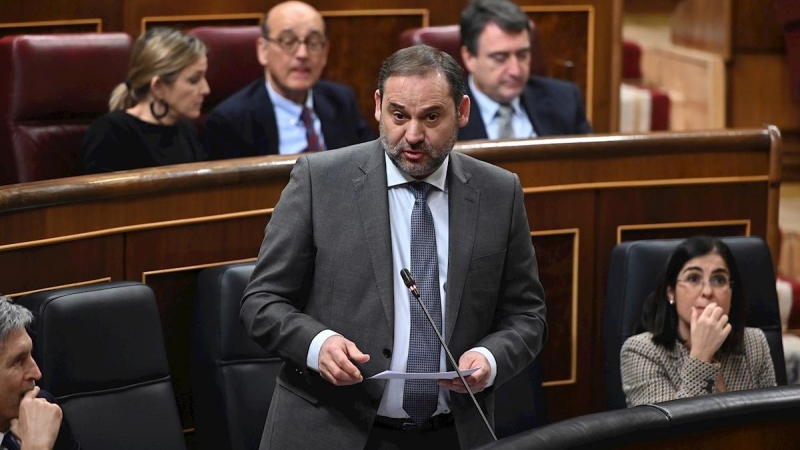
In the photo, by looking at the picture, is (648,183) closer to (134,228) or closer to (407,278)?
(134,228)

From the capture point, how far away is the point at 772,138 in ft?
5.14

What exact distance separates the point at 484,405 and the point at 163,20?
1022mm

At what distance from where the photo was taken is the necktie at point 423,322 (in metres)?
0.92

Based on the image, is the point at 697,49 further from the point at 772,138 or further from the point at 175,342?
the point at 175,342

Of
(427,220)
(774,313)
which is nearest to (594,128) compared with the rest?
(774,313)

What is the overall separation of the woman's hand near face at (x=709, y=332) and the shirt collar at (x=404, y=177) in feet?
1.55

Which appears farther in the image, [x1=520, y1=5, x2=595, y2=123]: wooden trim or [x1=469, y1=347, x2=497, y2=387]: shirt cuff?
[x1=520, y1=5, x2=595, y2=123]: wooden trim

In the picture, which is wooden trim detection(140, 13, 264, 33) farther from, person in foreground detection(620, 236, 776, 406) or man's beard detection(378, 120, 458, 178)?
man's beard detection(378, 120, 458, 178)

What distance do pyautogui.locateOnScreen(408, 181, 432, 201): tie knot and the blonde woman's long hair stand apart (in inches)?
27.5

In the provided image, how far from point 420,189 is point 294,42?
0.76 meters

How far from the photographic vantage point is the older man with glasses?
64.0 inches

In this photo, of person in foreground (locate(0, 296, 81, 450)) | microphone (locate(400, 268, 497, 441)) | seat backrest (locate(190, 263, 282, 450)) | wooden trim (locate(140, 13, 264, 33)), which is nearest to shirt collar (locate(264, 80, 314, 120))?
wooden trim (locate(140, 13, 264, 33))

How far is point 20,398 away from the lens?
101 cm

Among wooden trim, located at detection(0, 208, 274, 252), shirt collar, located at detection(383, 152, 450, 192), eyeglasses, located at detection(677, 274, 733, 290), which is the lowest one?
eyeglasses, located at detection(677, 274, 733, 290)
